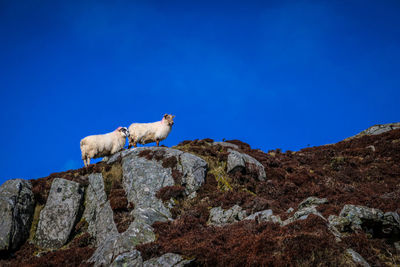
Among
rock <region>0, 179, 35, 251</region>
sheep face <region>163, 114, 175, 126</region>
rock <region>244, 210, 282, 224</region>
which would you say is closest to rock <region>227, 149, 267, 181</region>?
rock <region>244, 210, 282, 224</region>

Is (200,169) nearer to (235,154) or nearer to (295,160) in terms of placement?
(235,154)

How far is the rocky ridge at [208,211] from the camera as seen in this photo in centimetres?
688

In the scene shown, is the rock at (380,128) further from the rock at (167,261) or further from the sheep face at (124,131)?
the rock at (167,261)

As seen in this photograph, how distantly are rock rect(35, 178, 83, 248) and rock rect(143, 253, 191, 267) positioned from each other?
745 centimetres

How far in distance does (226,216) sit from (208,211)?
104 cm

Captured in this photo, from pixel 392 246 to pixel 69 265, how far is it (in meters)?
10.0

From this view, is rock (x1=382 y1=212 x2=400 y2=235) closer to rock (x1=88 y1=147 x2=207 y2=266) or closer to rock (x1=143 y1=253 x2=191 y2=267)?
rock (x1=143 y1=253 x2=191 y2=267)

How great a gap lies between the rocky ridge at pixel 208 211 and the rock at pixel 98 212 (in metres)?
0.06

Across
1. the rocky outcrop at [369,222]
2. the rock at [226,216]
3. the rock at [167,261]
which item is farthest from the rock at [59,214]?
the rocky outcrop at [369,222]

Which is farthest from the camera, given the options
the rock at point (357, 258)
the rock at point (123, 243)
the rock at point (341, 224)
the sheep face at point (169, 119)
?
the sheep face at point (169, 119)

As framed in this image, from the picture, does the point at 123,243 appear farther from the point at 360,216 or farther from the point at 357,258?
the point at 360,216

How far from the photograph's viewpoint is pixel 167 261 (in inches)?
263

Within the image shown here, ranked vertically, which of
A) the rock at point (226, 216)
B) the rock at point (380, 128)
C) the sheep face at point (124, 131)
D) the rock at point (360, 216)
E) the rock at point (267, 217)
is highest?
the rock at point (380, 128)

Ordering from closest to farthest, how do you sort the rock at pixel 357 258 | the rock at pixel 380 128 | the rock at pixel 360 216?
the rock at pixel 357 258 → the rock at pixel 360 216 → the rock at pixel 380 128
